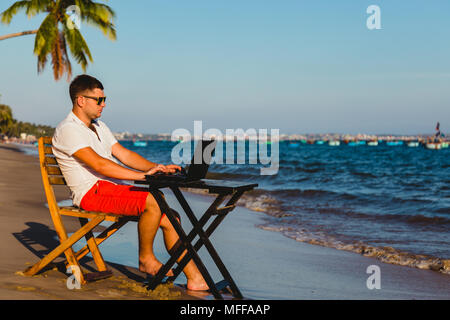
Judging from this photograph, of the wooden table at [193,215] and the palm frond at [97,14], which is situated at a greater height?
the palm frond at [97,14]

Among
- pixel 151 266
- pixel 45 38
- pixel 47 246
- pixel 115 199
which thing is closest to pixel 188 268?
pixel 151 266

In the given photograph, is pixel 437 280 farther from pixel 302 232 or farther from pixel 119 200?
pixel 119 200

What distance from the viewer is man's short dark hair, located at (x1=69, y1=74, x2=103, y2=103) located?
388 centimetres

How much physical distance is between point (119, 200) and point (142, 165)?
0.68 m

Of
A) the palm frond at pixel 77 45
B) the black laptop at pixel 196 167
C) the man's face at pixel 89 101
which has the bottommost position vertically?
the black laptop at pixel 196 167

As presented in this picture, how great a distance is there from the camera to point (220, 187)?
11.1ft

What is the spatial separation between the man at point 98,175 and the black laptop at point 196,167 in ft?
0.27

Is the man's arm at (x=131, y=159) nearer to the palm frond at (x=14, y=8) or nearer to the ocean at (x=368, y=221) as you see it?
the ocean at (x=368, y=221)

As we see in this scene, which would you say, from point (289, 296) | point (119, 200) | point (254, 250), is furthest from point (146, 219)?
point (254, 250)

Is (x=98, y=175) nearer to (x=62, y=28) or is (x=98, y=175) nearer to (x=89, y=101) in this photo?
Answer: (x=89, y=101)

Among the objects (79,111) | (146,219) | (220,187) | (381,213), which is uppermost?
(79,111)

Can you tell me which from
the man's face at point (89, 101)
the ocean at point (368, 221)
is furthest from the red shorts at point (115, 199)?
the ocean at point (368, 221)

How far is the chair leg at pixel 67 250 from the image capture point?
3.62 m

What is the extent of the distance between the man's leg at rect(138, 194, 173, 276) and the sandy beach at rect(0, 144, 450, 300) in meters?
0.20
